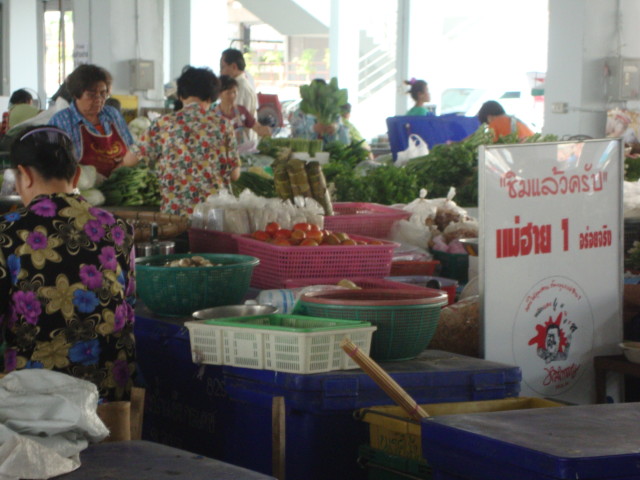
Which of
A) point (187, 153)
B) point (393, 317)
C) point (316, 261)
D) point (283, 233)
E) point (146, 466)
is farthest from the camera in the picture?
point (187, 153)

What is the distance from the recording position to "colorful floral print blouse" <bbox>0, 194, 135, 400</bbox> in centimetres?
269

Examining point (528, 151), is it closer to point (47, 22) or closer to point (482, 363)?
point (482, 363)

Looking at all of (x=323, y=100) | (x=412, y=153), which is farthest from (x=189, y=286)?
(x=323, y=100)

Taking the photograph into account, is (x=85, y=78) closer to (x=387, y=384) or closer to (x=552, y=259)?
(x=552, y=259)

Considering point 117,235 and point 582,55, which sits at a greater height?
Answer: point 582,55

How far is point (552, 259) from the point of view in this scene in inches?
136

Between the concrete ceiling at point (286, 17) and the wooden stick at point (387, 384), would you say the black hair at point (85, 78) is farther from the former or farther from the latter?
the concrete ceiling at point (286, 17)

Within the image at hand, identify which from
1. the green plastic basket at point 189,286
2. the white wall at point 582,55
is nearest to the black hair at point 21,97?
the white wall at point 582,55

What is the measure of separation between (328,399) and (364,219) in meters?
2.02

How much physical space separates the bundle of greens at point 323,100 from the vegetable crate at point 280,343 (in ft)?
22.5

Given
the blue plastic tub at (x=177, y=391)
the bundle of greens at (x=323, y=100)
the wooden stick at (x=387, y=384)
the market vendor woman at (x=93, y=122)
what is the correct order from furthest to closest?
the bundle of greens at (x=323, y=100) < the market vendor woman at (x=93, y=122) < the blue plastic tub at (x=177, y=391) < the wooden stick at (x=387, y=384)

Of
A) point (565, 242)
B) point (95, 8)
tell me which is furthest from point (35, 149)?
point (95, 8)

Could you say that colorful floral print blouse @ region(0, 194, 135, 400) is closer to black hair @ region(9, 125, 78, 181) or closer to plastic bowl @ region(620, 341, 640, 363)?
black hair @ region(9, 125, 78, 181)

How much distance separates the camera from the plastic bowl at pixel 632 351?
350 centimetres
